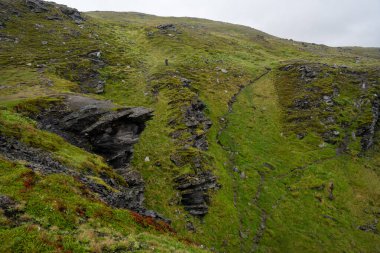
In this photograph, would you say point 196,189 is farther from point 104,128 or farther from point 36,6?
point 36,6

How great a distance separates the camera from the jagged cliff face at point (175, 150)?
22.1 metres

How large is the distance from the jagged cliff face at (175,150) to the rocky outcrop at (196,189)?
0.65ft

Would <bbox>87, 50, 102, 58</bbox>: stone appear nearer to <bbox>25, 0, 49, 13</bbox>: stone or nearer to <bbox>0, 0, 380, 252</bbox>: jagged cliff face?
<bbox>0, 0, 380, 252</bbox>: jagged cliff face

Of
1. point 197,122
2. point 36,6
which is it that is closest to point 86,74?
point 197,122

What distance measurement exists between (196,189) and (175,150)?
9572 mm

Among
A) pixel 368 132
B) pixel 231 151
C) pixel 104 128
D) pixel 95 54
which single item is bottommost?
pixel 231 151

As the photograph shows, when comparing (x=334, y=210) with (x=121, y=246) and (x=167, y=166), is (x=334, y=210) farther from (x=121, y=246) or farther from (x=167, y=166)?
(x=121, y=246)

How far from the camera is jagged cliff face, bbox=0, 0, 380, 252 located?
2206 cm

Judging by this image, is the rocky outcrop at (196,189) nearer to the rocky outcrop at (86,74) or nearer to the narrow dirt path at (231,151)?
the narrow dirt path at (231,151)

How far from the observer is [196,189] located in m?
42.0

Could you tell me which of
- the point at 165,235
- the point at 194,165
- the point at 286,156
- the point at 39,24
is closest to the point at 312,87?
the point at 286,156

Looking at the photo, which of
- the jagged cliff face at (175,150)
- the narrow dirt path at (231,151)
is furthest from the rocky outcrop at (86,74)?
the narrow dirt path at (231,151)

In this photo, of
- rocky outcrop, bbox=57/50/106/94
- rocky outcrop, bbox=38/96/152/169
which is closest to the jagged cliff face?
rocky outcrop, bbox=38/96/152/169

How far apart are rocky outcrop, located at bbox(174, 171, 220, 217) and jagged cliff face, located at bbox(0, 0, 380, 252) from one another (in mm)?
197
